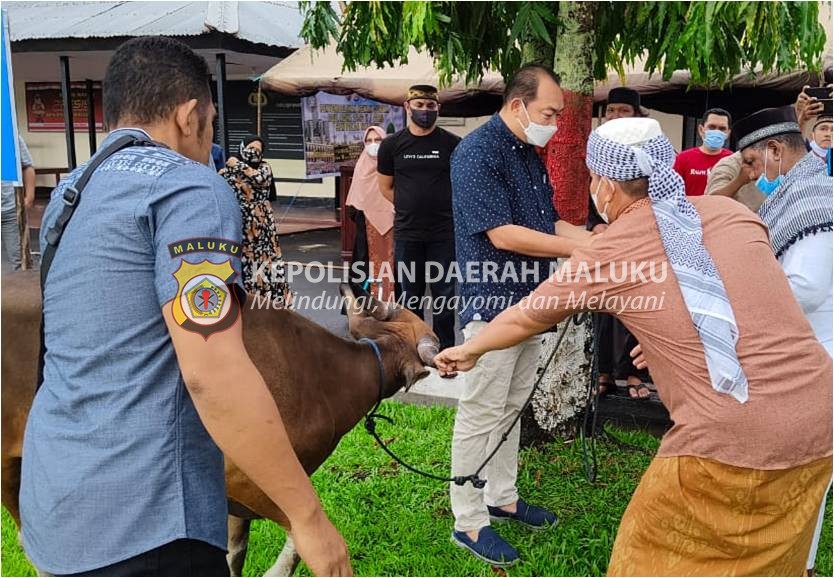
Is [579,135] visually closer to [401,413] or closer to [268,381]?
[401,413]

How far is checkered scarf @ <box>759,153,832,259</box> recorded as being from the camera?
319cm

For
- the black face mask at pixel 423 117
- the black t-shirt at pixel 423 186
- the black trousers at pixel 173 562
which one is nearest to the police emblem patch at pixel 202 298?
the black trousers at pixel 173 562

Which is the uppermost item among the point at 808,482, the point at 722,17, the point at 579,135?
the point at 722,17

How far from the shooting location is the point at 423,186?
275 inches

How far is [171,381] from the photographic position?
1.70 m

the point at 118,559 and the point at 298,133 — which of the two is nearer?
the point at 118,559

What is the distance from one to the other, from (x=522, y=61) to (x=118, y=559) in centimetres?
427

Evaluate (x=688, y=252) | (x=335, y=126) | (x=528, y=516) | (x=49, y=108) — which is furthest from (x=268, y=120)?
(x=688, y=252)

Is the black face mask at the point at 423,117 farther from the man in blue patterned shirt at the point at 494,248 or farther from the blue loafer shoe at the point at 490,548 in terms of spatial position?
the blue loafer shoe at the point at 490,548

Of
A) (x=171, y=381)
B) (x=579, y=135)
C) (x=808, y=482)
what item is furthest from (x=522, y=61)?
(x=171, y=381)

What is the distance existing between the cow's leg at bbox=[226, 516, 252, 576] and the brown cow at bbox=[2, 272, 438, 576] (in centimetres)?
3

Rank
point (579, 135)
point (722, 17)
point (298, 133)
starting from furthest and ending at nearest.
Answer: point (298, 133) < point (579, 135) < point (722, 17)

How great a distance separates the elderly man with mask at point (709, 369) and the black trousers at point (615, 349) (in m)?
3.41

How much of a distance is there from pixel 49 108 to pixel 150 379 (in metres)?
21.3
